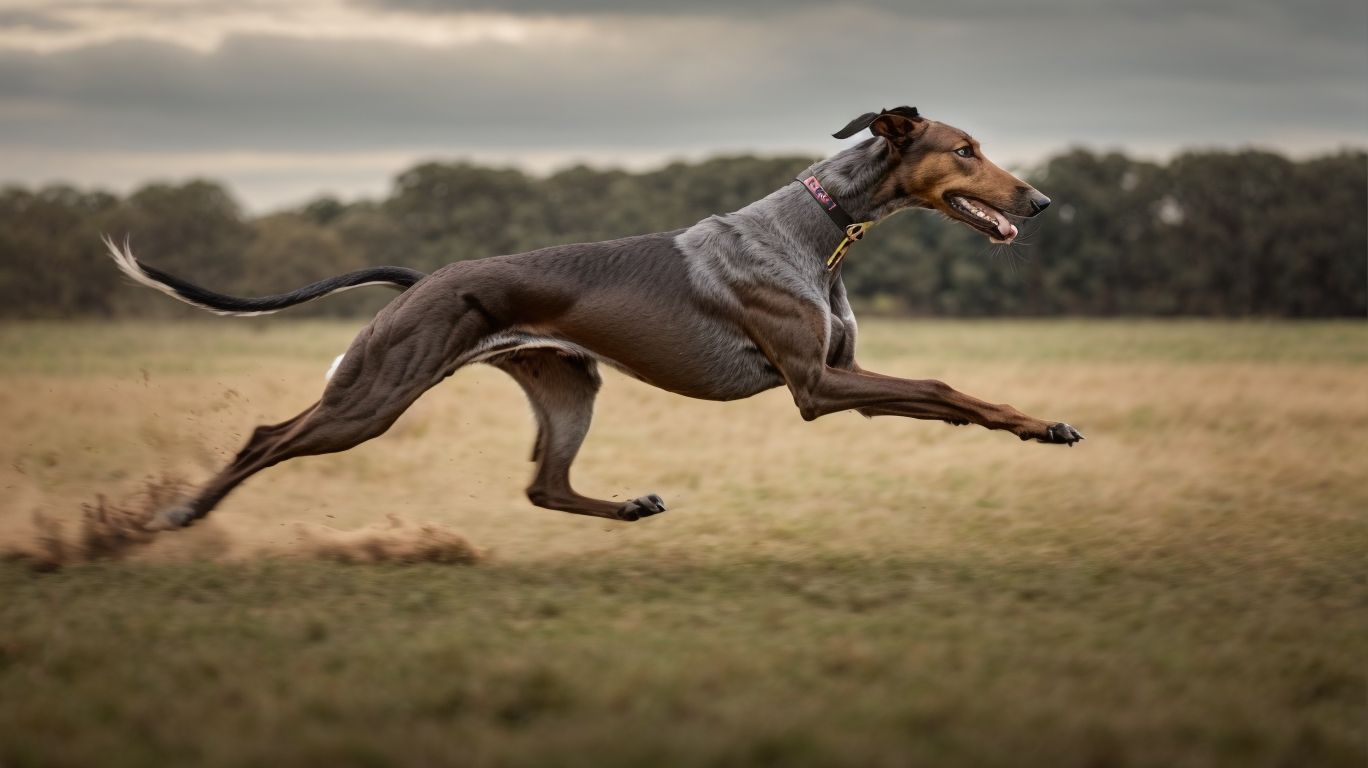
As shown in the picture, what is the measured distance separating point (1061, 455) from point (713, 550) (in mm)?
6496

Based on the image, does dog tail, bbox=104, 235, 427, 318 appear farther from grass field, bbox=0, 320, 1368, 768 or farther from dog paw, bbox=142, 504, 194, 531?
grass field, bbox=0, 320, 1368, 768

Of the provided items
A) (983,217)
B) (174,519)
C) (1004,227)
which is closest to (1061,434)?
(1004,227)

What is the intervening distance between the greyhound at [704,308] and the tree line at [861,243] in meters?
38.8

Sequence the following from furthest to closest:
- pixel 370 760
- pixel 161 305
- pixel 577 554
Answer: pixel 161 305 < pixel 577 554 < pixel 370 760

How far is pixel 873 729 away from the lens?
443 centimetres

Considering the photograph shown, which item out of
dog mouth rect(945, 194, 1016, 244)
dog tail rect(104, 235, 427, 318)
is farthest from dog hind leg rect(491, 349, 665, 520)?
dog mouth rect(945, 194, 1016, 244)

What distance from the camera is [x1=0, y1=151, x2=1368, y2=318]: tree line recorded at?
48.5m

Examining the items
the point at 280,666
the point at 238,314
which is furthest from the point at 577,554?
the point at 280,666

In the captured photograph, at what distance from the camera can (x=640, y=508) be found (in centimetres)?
820

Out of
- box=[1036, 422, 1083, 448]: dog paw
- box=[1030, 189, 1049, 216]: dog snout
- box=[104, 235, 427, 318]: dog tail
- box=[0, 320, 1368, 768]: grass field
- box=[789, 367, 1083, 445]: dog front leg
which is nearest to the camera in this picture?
box=[0, 320, 1368, 768]: grass field

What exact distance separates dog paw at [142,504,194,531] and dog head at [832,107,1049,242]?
164 inches

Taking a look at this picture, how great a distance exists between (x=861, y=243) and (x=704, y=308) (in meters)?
46.4

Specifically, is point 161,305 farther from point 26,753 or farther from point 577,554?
point 26,753

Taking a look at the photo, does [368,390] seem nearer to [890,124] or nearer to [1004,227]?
[890,124]
